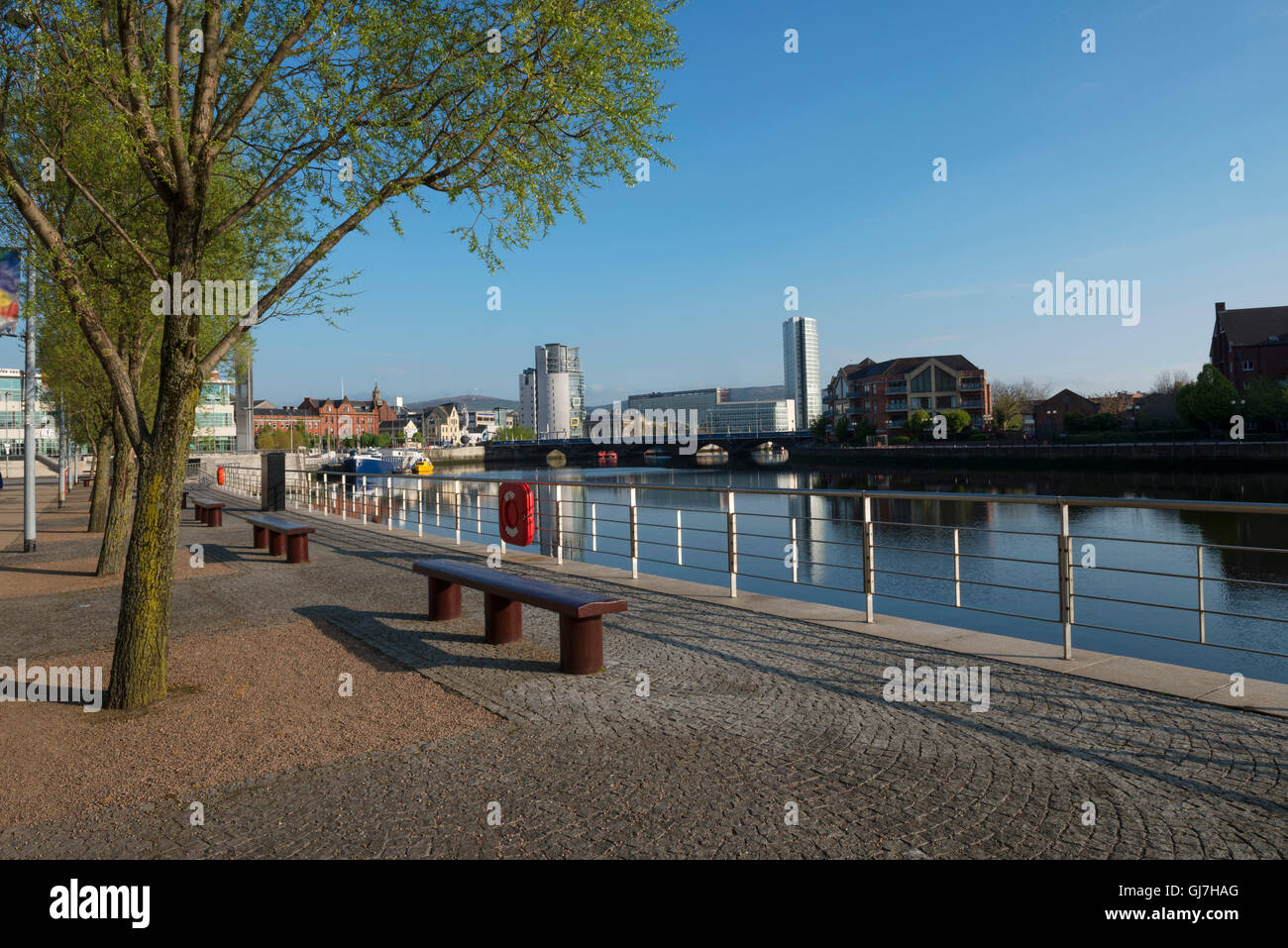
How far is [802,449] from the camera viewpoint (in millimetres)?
107688

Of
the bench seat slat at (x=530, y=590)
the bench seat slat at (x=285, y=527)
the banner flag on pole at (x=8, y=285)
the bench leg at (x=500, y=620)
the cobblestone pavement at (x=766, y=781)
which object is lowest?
the cobblestone pavement at (x=766, y=781)

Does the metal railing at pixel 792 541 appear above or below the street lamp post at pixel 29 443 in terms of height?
below

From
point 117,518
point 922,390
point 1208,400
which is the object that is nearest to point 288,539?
point 117,518

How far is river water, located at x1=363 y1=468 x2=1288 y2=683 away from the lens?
38.9ft

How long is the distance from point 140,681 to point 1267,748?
24.2 feet


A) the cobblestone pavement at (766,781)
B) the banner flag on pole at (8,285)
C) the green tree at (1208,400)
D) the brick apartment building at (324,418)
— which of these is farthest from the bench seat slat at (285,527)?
the brick apartment building at (324,418)

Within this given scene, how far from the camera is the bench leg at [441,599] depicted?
28.8ft

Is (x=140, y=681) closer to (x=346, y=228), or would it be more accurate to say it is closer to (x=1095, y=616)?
(x=346, y=228)

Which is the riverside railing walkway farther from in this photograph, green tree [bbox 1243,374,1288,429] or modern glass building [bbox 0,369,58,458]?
modern glass building [bbox 0,369,58,458]

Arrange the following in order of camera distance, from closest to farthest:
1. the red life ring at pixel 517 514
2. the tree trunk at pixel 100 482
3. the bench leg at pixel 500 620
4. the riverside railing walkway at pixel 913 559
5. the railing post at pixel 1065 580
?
the railing post at pixel 1065 580, the bench leg at pixel 500 620, the riverside railing walkway at pixel 913 559, the red life ring at pixel 517 514, the tree trunk at pixel 100 482

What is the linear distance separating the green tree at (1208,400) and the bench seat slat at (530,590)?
7451cm

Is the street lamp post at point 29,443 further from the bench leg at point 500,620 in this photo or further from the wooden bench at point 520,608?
the bench leg at point 500,620

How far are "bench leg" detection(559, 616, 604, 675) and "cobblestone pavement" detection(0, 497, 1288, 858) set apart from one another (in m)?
0.15

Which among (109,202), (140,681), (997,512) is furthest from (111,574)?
(997,512)
